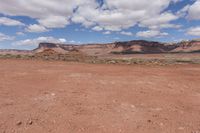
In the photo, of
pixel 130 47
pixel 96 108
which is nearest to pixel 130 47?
pixel 130 47

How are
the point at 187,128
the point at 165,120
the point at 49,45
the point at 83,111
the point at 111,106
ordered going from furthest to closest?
the point at 49,45 → the point at 111,106 → the point at 83,111 → the point at 165,120 → the point at 187,128

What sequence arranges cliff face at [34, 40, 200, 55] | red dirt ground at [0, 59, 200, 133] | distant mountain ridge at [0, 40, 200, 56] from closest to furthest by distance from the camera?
red dirt ground at [0, 59, 200, 133] → distant mountain ridge at [0, 40, 200, 56] → cliff face at [34, 40, 200, 55]

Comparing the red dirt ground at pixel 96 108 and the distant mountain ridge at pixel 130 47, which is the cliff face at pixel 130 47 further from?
the red dirt ground at pixel 96 108

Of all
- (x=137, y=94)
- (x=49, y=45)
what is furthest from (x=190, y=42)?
(x=137, y=94)

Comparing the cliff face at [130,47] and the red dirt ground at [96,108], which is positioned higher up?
the red dirt ground at [96,108]

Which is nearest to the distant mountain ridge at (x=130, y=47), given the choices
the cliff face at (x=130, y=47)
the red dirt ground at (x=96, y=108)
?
the cliff face at (x=130, y=47)

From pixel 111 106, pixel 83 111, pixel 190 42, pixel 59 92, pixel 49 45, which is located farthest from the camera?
pixel 49 45

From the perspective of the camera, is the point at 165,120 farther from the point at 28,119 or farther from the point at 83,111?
the point at 28,119

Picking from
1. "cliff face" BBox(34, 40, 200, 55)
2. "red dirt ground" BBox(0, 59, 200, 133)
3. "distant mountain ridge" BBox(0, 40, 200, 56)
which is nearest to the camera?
"red dirt ground" BBox(0, 59, 200, 133)

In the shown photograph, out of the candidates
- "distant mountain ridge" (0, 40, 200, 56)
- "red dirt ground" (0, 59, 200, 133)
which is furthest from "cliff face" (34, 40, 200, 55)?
"red dirt ground" (0, 59, 200, 133)

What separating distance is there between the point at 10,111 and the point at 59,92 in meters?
2.31

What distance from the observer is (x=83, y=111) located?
6.34 meters

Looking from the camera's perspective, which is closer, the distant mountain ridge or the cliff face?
the distant mountain ridge

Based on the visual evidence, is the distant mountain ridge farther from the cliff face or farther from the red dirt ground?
the red dirt ground
